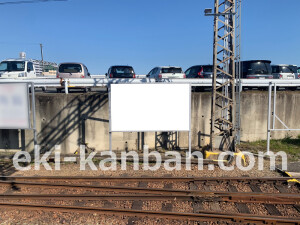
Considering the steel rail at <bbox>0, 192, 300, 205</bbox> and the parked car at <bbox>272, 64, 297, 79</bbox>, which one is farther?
the parked car at <bbox>272, 64, 297, 79</bbox>

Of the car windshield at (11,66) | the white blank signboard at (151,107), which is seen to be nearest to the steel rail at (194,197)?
the white blank signboard at (151,107)

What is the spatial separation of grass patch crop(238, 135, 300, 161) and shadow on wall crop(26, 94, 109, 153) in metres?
5.91

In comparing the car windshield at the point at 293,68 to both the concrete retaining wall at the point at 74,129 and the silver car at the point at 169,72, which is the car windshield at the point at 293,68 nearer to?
the silver car at the point at 169,72

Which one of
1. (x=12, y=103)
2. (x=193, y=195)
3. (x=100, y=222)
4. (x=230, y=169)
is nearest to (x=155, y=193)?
(x=193, y=195)

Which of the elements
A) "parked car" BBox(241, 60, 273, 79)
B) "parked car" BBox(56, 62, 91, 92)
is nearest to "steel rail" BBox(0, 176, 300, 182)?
"parked car" BBox(56, 62, 91, 92)

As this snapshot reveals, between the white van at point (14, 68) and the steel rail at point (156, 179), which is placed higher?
the white van at point (14, 68)

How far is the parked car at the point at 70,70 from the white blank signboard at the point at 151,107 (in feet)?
18.5

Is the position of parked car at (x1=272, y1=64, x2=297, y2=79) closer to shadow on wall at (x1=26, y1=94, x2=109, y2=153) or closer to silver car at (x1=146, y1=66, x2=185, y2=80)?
silver car at (x1=146, y1=66, x2=185, y2=80)

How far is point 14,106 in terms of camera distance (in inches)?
344

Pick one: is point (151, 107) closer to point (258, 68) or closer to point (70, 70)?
point (70, 70)

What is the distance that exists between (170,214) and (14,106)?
666cm

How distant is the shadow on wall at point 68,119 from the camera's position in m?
9.84

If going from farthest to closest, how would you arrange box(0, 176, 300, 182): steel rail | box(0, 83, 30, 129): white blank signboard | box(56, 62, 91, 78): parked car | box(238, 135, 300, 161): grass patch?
1. box(56, 62, 91, 78): parked car
2. box(238, 135, 300, 161): grass patch
3. box(0, 83, 30, 129): white blank signboard
4. box(0, 176, 300, 182): steel rail

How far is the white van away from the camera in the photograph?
13353 millimetres
